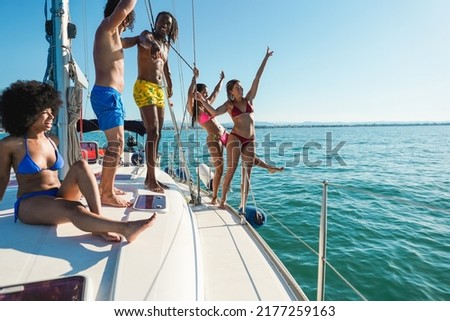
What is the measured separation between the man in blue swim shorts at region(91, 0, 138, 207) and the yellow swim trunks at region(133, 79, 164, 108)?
20.0 inches

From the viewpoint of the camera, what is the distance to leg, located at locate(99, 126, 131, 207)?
2.82 m

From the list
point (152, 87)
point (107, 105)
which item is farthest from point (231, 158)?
point (107, 105)

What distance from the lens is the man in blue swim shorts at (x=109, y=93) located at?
272cm

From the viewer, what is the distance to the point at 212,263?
2496mm

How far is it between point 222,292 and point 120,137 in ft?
6.04

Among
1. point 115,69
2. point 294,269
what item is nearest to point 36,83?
point 115,69

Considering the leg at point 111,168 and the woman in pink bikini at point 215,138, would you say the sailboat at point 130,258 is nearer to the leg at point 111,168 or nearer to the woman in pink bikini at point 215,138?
the leg at point 111,168

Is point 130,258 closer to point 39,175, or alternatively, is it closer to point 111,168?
point 39,175

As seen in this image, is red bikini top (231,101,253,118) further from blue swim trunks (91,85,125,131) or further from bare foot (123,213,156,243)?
bare foot (123,213,156,243)

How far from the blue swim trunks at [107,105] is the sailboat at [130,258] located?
63 centimetres

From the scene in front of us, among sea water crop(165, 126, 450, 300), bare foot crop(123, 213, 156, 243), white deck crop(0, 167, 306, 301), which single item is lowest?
sea water crop(165, 126, 450, 300)

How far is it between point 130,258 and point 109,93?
5.73 feet

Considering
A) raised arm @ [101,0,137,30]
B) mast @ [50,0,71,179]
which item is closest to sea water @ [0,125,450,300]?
mast @ [50,0,71,179]

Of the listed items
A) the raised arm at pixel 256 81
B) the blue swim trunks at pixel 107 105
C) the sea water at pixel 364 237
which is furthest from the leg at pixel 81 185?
the raised arm at pixel 256 81
